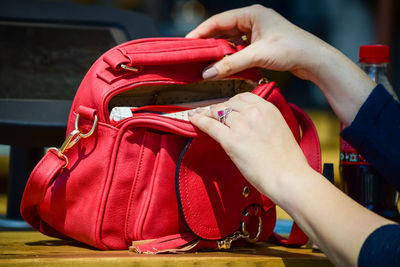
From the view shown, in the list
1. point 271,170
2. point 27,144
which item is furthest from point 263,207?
point 27,144

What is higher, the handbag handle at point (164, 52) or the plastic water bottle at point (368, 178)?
the handbag handle at point (164, 52)

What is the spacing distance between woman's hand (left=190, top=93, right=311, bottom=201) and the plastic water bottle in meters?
0.26

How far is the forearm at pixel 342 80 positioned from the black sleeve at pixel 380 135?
0.05 metres

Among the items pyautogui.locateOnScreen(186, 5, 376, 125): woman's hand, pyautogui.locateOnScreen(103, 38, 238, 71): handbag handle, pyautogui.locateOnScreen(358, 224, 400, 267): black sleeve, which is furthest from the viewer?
pyautogui.locateOnScreen(186, 5, 376, 125): woman's hand

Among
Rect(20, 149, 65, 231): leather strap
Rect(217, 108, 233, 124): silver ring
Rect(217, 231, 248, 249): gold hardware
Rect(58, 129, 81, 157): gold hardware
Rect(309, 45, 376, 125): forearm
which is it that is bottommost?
Rect(217, 231, 248, 249): gold hardware

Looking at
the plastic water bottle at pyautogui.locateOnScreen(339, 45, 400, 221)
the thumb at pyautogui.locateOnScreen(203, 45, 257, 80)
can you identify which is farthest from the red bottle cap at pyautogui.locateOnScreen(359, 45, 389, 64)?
the thumb at pyautogui.locateOnScreen(203, 45, 257, 80)

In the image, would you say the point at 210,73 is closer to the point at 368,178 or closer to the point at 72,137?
the point at 72,137

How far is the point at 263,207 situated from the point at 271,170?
0.58 feet

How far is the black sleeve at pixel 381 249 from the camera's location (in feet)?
2.04

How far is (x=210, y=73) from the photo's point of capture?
90cm

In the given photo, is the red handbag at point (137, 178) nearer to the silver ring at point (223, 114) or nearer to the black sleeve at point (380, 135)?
the silver ring at point (223, 114)

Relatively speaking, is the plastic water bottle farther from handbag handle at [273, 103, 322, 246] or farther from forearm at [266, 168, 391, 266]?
forearm at [266, 168, 391, 266]

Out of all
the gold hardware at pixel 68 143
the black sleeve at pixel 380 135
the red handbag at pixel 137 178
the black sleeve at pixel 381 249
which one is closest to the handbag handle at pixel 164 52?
the red handbag at pixel 137 178

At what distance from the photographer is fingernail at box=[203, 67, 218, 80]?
2.93ft
